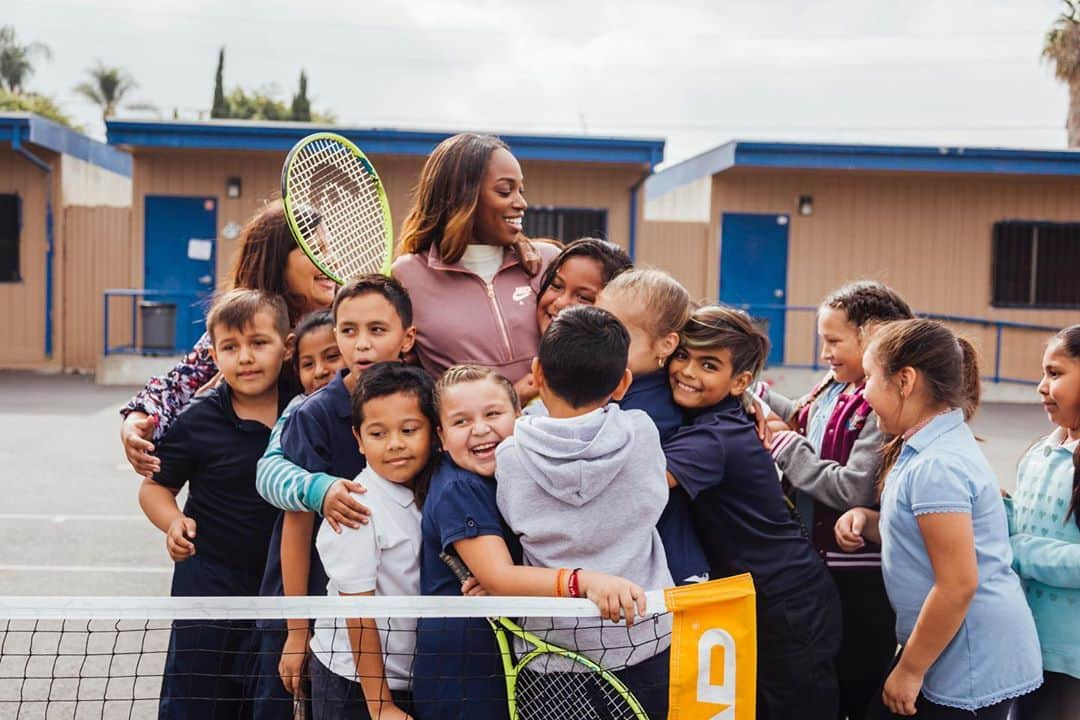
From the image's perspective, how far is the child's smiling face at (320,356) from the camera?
10.2ft

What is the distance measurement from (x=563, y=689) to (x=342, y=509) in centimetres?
69

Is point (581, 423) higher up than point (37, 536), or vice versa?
point (581, 423)

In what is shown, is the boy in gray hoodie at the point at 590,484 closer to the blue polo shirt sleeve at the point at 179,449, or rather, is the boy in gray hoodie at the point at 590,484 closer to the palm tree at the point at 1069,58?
the blue polo shirt sleeve at the point at 179,449

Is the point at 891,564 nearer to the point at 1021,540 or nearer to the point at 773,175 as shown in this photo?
the point at 1021,540

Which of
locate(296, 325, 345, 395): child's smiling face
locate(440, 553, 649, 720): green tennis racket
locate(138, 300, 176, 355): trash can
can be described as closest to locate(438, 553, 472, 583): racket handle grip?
locate(440, 553, 649, 720): green tennis racket

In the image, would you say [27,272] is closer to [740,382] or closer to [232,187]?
[232,187]

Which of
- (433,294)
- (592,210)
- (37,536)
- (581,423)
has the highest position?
(592,210)

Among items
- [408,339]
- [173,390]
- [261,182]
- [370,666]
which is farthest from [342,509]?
[261,182]

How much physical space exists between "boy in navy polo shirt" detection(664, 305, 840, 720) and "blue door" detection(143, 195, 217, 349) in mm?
16076

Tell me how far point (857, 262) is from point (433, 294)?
15907 mm

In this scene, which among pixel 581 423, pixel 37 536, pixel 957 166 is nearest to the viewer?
pixel 581 423

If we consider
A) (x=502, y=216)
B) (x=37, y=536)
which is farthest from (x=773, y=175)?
(x=502, y=216)

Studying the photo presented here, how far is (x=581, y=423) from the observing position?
93.3 inches

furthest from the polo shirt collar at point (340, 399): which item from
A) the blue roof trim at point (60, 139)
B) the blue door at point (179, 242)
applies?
the blue door at point (179, 242)
